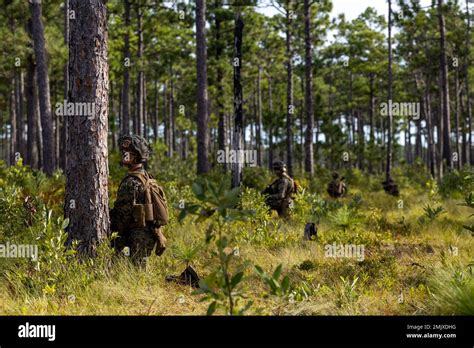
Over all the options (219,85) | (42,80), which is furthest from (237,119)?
(219,85)

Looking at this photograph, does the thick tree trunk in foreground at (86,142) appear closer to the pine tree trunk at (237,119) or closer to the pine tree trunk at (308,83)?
the pine tree trunk at (237,119)

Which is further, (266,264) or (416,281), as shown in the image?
(266,264)

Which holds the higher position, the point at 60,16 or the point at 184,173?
the point at 60,16

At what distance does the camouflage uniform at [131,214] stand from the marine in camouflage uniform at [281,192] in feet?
13.5

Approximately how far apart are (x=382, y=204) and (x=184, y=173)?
6.80 m

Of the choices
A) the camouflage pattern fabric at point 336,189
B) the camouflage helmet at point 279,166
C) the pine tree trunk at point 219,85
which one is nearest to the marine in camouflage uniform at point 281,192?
the camouflage helmet at point 279,166

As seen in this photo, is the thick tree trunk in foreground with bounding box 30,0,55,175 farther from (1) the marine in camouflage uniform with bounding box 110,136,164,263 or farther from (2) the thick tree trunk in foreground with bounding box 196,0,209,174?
(1) the marine in camouflage uniform with bounding box 110,136,164,263

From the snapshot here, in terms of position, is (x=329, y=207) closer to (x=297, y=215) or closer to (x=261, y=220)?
(x=297, y=215)

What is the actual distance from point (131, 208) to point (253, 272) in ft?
5.69

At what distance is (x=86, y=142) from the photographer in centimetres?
485

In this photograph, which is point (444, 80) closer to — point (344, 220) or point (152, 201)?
point (344, 220)
